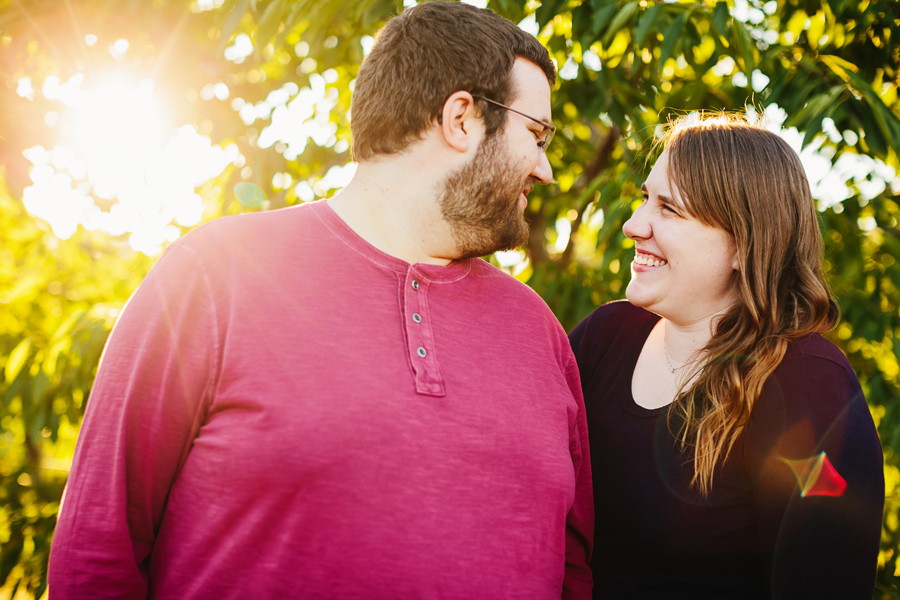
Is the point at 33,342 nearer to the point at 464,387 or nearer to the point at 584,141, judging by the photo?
the point at 464,387

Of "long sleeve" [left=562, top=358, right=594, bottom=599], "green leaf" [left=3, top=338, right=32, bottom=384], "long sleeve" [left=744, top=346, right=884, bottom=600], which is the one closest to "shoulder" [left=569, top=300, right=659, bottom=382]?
"long sleeve" [left=562, top=358, right=594, bottom=599]

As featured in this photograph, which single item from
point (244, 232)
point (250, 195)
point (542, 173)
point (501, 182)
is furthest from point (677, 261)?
point (250, 195)

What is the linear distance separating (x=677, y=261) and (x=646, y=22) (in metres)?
0.74

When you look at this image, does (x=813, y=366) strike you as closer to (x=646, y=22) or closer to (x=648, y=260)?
(x=648, y=260)

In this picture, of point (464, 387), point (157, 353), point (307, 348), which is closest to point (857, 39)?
point (464, 387)

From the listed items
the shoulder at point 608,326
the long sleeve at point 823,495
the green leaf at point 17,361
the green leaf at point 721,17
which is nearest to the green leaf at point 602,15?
the green leaf at point 721,17

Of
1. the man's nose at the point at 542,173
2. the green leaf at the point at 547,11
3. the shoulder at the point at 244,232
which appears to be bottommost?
the shoulder at the point at 244,232

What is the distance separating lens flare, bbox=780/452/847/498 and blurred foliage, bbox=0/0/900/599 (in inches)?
35.4

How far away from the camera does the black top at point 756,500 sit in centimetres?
149

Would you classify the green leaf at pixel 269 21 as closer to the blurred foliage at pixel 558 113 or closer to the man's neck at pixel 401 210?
the blurred foliage at pixel 558 113

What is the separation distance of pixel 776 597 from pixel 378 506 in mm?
1076

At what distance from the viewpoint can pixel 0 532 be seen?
2.96 meters

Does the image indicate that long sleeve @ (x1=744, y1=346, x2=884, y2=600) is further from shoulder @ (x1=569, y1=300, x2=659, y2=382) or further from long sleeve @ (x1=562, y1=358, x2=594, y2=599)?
shoulder @ (x1=569, y1=300, x2=659, y2=382)

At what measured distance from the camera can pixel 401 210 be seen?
1.54 m
